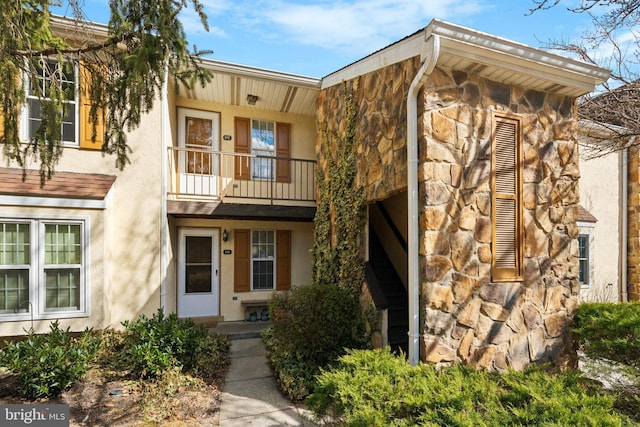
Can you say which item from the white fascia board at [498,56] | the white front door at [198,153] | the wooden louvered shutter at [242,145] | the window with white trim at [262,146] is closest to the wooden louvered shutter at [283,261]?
the window with white trim at [262,146]

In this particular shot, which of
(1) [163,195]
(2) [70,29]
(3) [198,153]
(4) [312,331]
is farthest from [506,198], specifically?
(2) [70,29]

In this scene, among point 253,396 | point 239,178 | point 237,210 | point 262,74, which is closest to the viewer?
point 253,396

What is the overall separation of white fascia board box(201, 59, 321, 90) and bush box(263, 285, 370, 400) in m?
4.43

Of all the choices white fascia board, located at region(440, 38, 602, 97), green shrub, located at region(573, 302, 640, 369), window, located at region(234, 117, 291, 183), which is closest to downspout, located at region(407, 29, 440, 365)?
white fascia board, located at region(440, 38, 602, 97)

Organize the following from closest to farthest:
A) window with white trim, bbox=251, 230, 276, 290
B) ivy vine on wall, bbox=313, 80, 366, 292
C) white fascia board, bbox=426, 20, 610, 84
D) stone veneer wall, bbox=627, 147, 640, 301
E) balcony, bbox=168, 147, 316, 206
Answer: white fascia board, bbox=426, 20, 610, 84 < ivy vine on wall, bbox=313, 80, 366, 292 < balcony, bbox=168, 147, 316, 206 < window with white trim, bbox=251, 230, 276, 290 < stone veneer wall, bbox=627, 147, 640, 301

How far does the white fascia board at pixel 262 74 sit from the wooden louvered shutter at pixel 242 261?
3734 mm

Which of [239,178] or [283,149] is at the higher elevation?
[283,149]

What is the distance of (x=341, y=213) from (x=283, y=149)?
3425mm

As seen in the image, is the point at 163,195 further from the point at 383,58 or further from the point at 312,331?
the point at 383,58

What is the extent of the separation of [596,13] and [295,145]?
659cm

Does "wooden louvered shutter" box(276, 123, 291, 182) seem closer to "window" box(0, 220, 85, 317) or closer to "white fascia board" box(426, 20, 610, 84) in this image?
"window" box(0, 220, 85, 317)

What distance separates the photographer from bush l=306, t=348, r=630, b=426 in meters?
2.45

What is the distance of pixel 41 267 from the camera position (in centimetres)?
571

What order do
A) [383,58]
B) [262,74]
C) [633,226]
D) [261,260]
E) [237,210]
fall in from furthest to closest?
[633,226]
[261,260]
[237,210]
[262,74]
[383,58]
